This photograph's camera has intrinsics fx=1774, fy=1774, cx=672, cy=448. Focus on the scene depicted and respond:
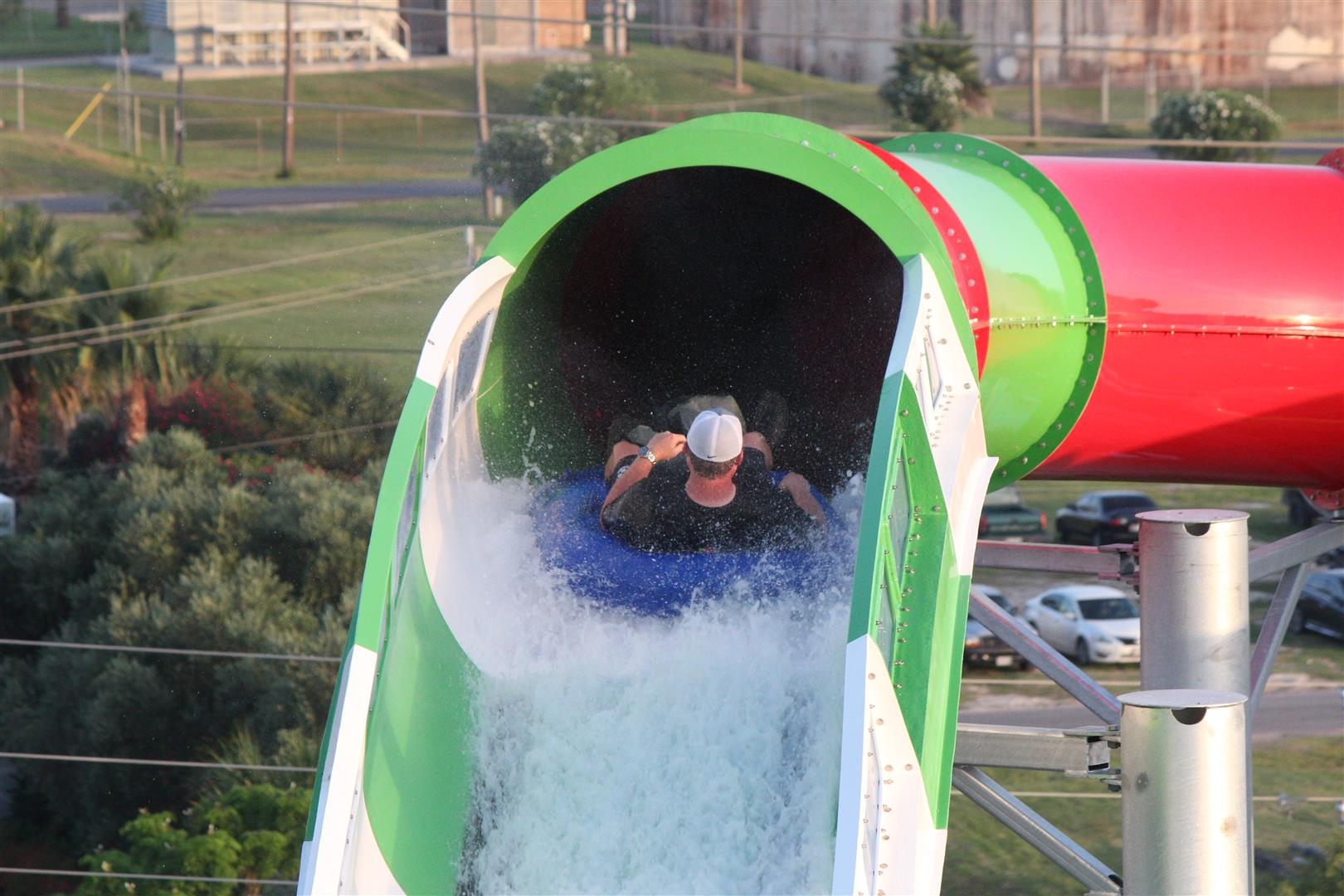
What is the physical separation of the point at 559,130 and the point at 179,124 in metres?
9.95

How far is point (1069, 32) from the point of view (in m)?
36.1

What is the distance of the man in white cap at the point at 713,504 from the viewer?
493 centimetres

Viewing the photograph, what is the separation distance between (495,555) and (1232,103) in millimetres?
26481

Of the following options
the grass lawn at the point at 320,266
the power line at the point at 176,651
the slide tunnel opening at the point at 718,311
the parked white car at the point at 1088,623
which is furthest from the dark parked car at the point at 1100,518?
the slide tunnel opening at the point at 718,311

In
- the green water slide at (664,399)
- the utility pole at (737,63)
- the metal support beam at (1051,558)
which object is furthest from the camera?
the utility pole at (737,63)

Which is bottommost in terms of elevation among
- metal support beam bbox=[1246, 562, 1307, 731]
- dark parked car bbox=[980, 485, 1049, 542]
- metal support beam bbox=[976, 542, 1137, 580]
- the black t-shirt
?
dark parked car bbox=[980, 485, 1049, 542]

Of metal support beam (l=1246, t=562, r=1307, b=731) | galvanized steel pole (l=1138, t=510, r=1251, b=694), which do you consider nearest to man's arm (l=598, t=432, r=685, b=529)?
galvanized steel pole (l=1138, t=510, r=1251, b=694)

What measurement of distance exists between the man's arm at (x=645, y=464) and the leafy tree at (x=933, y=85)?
2535 centimetres

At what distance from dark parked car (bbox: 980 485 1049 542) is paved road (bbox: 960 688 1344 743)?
419 cm

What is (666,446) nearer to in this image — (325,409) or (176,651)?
(176,651)

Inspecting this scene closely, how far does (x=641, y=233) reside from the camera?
6543mm

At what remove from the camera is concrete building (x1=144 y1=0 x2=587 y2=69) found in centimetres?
3559

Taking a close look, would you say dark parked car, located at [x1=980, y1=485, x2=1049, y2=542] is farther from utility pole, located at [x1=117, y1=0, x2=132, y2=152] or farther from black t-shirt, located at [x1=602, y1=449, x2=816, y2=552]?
utility pole, located at [x1=117, y1=0, x2=132, y2=152]

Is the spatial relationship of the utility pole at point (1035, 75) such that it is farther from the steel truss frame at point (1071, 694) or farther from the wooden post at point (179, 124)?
the steel truss frame at point (1071, 694)
